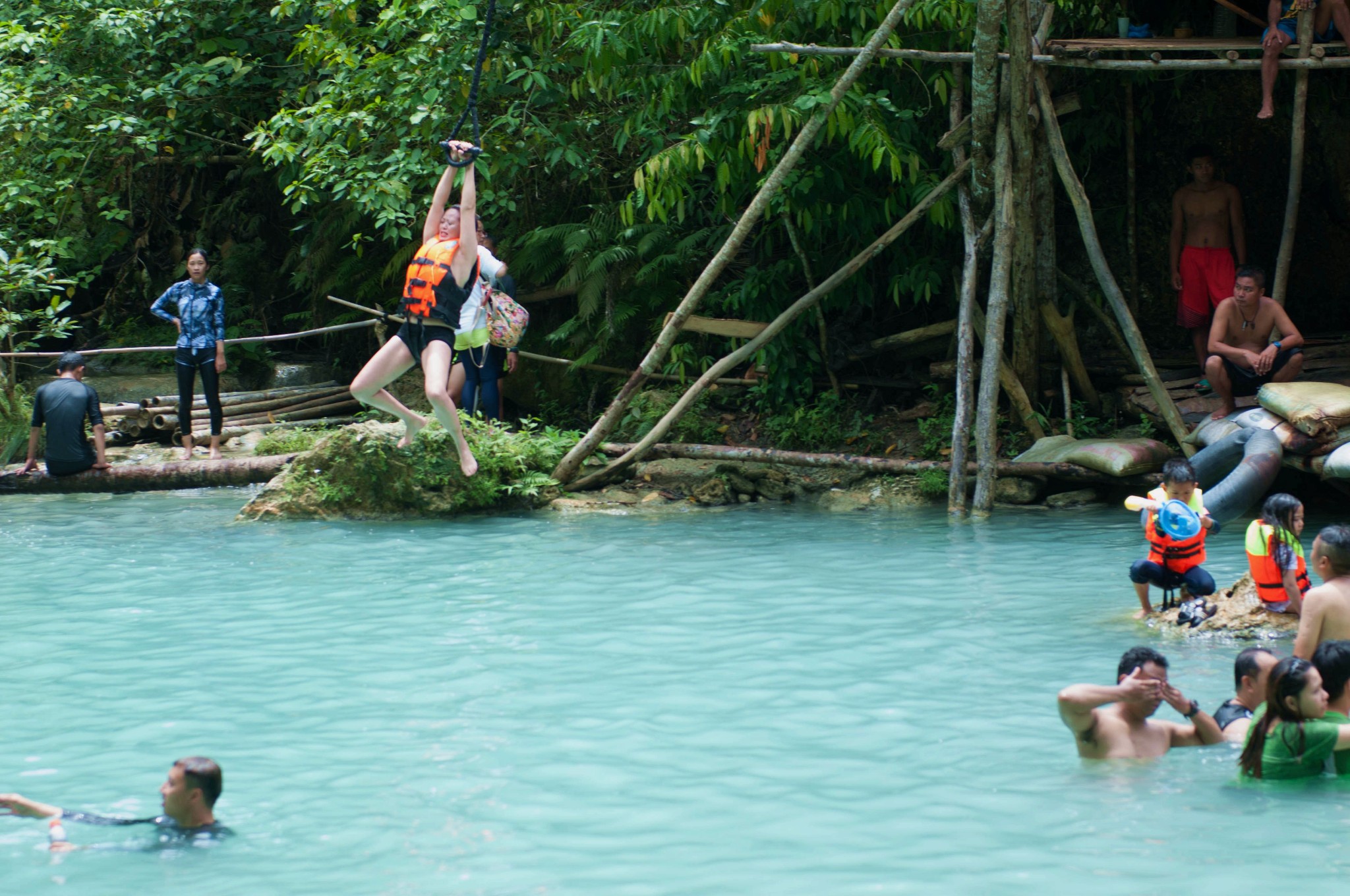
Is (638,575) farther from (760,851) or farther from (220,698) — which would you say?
(760,851)

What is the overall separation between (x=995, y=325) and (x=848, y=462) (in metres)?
1.63

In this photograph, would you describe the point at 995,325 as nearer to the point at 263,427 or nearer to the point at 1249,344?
the point at 1249,344

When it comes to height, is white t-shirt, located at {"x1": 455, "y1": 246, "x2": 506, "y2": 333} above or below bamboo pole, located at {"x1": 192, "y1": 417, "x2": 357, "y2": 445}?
above

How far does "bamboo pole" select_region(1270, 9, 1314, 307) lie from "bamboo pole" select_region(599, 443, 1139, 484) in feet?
5.54

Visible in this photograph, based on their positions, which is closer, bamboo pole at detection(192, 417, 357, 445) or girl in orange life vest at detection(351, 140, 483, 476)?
girl in orange life vest at detection(351, 140, 483, 476)

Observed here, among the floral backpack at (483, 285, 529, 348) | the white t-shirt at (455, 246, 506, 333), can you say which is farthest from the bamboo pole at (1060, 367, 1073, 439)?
the white t-shirt at (455, 246, 506, 333)

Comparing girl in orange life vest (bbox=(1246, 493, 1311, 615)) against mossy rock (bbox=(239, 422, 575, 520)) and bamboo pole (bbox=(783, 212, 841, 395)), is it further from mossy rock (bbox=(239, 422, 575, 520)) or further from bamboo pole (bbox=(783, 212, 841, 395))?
bamboo pole (bbox=(783, 212, 841, 395))

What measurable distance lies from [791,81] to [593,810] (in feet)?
25.5

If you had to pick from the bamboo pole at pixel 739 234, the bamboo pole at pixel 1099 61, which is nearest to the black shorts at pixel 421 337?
the bamboo pole at pixel 739 234

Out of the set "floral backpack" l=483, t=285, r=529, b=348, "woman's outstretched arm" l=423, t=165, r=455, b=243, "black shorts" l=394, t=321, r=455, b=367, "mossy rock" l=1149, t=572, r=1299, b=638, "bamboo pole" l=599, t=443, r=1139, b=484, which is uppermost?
"woman's outstretched arm" l=423, t=165, r=455, b=243

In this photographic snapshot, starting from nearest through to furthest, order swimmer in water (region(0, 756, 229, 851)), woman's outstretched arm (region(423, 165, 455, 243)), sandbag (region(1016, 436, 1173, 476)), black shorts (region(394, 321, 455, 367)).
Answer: swimmer in water (region(0, 756, 229, 851)), woman's outstretched arm (region(423, 165, 455, 243)), black shorts (region(394, 321, 455, 367)), sandbag (region(1016, 436, 1173, 476))

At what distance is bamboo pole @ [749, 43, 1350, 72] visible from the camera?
9.45 m

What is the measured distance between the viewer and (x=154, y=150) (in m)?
15.6

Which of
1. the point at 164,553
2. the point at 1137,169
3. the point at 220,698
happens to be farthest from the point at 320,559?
the point at 1137,169
